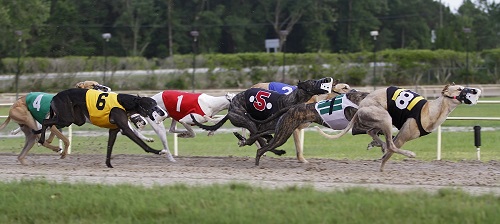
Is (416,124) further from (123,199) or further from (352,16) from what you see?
(352,16)

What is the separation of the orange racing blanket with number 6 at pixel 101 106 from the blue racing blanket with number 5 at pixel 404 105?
3575 mm

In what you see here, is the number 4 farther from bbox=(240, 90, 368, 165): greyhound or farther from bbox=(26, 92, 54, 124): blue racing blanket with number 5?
bbox=(240, 90, 368, 165): greyhound

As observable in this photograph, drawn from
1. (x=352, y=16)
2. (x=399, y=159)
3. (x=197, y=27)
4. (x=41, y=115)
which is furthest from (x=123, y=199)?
(x=352, y=16)

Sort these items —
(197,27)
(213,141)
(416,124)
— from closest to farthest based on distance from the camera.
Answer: (416,124) → (213,141) → (197,27)

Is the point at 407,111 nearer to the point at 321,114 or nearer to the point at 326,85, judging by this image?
the point at 321,114

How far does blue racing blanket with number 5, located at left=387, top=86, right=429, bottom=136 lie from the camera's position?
11352mm

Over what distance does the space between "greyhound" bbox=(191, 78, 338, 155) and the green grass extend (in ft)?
11.9

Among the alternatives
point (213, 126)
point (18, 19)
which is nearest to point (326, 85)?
point (213, 126)

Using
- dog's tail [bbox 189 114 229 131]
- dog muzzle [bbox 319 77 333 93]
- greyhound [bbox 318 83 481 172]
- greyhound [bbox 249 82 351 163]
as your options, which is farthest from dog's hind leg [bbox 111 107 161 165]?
greyhound [bbox 318 83 481 172]

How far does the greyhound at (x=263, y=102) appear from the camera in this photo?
12641 millimetres

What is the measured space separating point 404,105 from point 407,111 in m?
0.09

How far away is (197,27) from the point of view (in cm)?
4850

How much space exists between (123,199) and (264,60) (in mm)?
37917

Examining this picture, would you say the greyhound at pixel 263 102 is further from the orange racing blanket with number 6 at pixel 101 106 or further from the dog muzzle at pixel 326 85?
the orange racing blanket with number 6 at pixel 101 106
